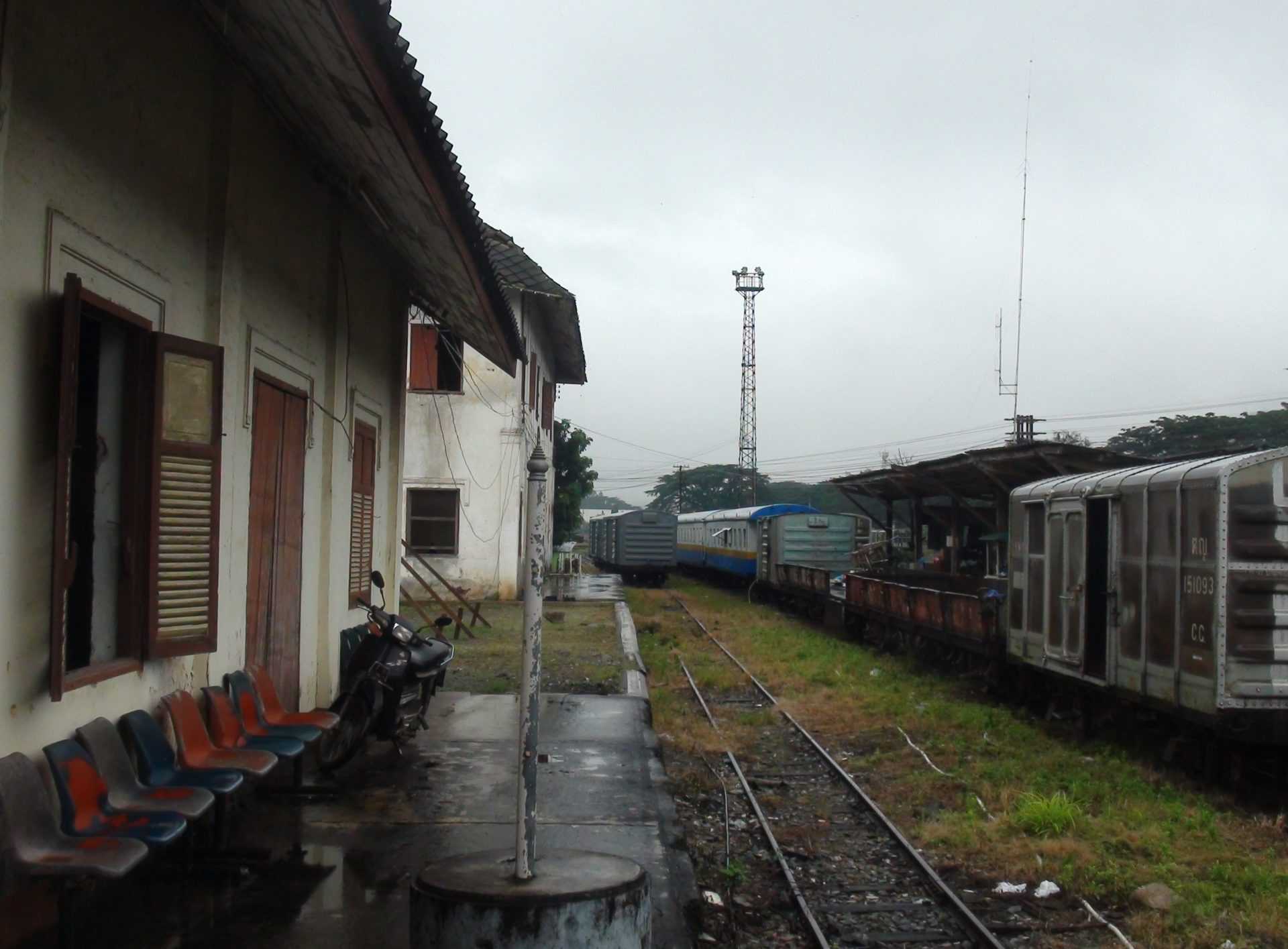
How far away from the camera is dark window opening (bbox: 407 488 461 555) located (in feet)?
78.0

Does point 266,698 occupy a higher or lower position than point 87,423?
lower

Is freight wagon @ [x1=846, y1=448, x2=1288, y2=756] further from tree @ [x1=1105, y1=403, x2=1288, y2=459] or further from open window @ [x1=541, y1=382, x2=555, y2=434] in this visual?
tree @ [x1=1105, y1=403, x2=1288, y2=459]

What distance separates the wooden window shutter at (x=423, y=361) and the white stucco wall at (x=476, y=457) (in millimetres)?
228

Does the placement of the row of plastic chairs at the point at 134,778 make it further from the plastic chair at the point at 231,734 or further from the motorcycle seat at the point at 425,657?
the motorcycle seat at the point at 425,657

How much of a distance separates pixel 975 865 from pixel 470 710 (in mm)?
5043

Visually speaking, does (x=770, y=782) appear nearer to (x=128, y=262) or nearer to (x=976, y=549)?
(x=128, y=262)

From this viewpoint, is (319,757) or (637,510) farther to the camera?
(637,510)

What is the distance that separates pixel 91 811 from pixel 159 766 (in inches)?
28.6

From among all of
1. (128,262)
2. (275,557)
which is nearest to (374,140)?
(128,262)

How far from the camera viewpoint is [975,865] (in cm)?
774

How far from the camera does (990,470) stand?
19.4 metres

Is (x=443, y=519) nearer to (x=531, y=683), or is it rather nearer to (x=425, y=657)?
(x=425, y=657)

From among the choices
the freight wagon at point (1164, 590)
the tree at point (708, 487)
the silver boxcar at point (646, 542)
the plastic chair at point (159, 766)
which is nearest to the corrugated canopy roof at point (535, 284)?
the silver boxcar at point (646, 542)

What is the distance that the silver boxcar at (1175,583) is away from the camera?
28.2ft
